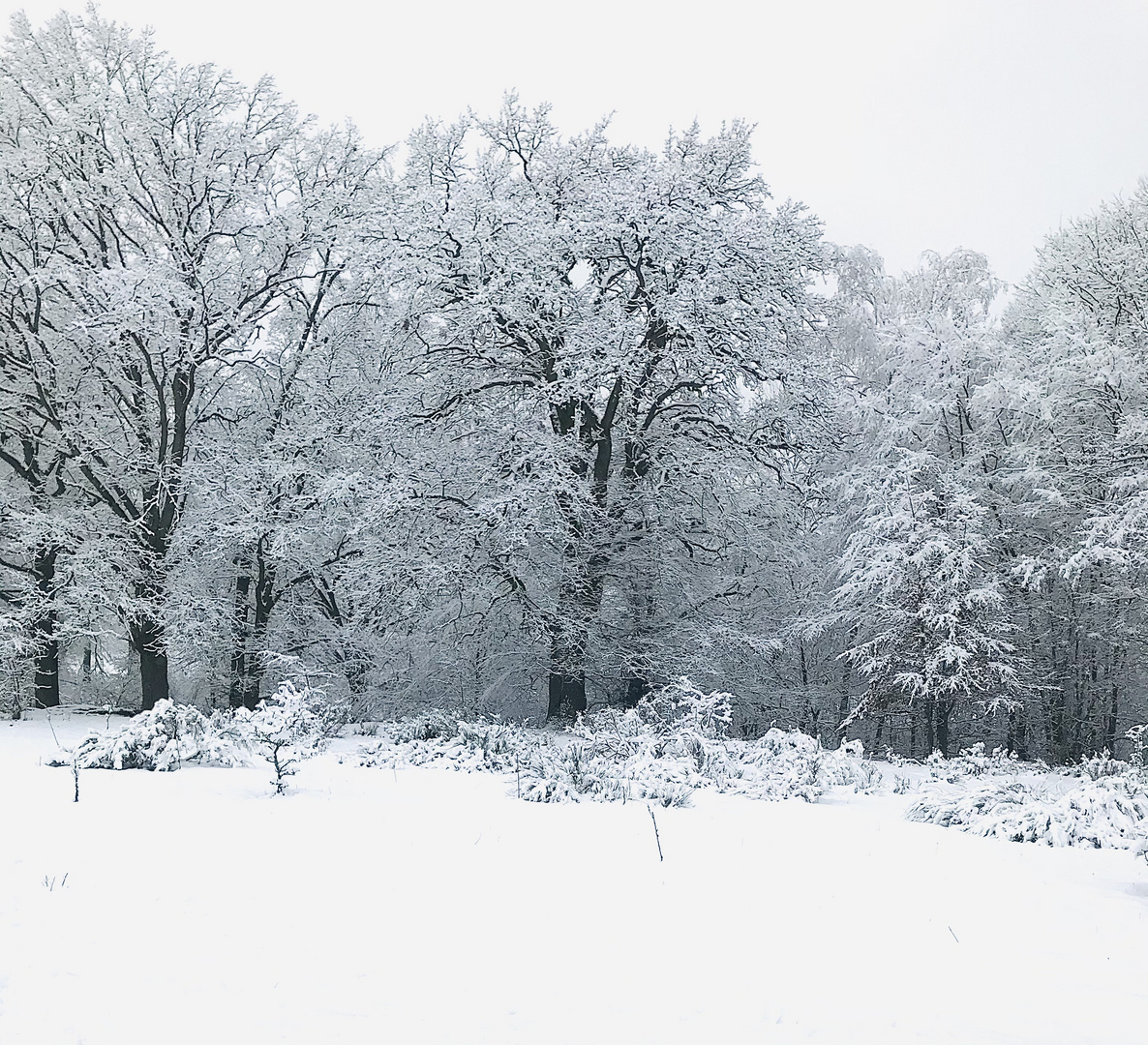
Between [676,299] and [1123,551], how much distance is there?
8349 mm

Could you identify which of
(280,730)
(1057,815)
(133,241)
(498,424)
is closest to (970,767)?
(1057,815)

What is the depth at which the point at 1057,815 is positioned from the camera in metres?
7.99

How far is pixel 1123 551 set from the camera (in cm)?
1460

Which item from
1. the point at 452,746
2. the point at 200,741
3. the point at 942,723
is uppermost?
the point at 200,741

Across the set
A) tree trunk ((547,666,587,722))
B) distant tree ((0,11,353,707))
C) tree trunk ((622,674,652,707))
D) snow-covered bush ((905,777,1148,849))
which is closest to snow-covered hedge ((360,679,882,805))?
snow-covered bush ((905,777,1148,849))

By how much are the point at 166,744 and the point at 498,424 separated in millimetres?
8889

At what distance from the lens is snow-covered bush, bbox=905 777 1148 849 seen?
7738 millimetres

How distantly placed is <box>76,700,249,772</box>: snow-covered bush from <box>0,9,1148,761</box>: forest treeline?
5593 millimetres

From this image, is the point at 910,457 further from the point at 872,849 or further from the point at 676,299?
the point at 872,849

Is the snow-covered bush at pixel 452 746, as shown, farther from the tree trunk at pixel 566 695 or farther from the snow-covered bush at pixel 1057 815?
the snow-covered bush at pixel 1057 815

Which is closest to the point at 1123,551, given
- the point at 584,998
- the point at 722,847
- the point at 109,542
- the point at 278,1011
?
the point at 722,847

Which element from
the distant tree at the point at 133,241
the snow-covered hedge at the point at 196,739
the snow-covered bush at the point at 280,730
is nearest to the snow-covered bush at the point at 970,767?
the snow-covered bush at the point at 280,730

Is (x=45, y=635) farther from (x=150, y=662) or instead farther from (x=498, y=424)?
(x=498, y=424)

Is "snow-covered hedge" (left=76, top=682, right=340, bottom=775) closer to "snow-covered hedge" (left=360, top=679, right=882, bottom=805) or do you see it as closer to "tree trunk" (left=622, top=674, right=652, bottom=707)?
"snow-covered hedge" (left=360, top=679, right=882, bottom=805)
